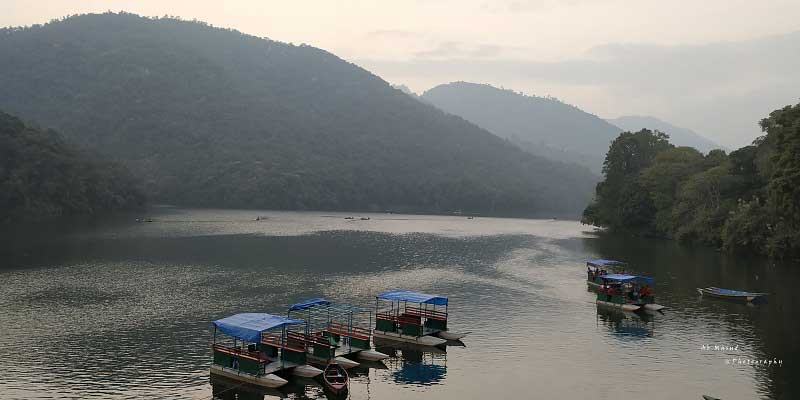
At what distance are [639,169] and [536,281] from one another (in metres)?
94.5

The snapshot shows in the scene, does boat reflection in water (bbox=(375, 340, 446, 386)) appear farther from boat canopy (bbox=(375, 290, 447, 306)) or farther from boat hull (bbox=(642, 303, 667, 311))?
boat hull (bbox=(642, 303, 667, 311))

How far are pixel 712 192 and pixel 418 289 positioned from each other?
75.8 meters

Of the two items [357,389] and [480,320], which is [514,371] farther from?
[480,320]

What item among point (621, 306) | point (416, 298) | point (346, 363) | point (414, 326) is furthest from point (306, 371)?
point (621, 306)

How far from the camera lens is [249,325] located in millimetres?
41688

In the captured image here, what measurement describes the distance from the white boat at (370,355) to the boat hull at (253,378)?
737 cm

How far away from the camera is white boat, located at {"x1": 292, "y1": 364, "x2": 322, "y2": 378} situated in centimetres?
4088

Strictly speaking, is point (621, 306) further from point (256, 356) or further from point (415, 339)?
point (256, 356)

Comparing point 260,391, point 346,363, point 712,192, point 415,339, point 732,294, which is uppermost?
point 712,192

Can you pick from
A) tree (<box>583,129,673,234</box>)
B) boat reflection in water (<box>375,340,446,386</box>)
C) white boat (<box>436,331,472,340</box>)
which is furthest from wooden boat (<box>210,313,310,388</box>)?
tree (<box>583,129,673,234</box>)

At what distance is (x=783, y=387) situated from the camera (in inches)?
1612

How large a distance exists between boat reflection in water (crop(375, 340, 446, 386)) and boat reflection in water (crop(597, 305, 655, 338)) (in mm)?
16982

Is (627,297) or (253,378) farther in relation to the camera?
(627,297)

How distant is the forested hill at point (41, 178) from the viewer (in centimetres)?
15341
